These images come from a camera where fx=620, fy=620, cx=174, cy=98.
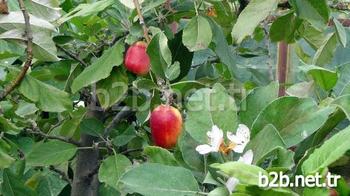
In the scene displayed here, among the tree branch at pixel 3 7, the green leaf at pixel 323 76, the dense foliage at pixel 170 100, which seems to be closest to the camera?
the dense foliage at pixel 170 100

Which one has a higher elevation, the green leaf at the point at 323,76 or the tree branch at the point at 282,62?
the green leaf at the point at 323,76

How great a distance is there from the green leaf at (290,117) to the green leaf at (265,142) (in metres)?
0.03

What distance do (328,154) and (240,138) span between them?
0.41ft

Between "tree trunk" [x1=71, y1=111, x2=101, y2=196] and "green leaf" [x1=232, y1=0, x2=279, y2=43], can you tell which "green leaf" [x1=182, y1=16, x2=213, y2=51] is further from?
"tree trunk" [x1=71, y1=111, x2=101, y2=196]

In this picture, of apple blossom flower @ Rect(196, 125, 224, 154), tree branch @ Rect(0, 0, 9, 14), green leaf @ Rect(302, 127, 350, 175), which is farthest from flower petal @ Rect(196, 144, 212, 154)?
tree branch @ Rect(0, 0, 9, 14)

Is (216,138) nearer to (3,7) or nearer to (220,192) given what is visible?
(220,192)

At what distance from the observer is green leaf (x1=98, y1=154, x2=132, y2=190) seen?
37.2 inches

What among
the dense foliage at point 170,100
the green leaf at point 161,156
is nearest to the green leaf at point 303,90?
the dense foliage at point 170,100

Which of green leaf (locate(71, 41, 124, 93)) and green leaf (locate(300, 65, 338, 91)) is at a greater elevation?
green leaf (locate(300, 65, 338, 91))

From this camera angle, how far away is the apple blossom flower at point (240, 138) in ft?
1.95

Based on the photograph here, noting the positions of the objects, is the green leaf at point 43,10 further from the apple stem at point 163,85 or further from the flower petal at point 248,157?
the flower petal at point 248,157

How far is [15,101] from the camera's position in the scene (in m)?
1.09

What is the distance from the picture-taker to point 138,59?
88 cm

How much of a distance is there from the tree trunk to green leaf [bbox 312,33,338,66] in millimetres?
382
